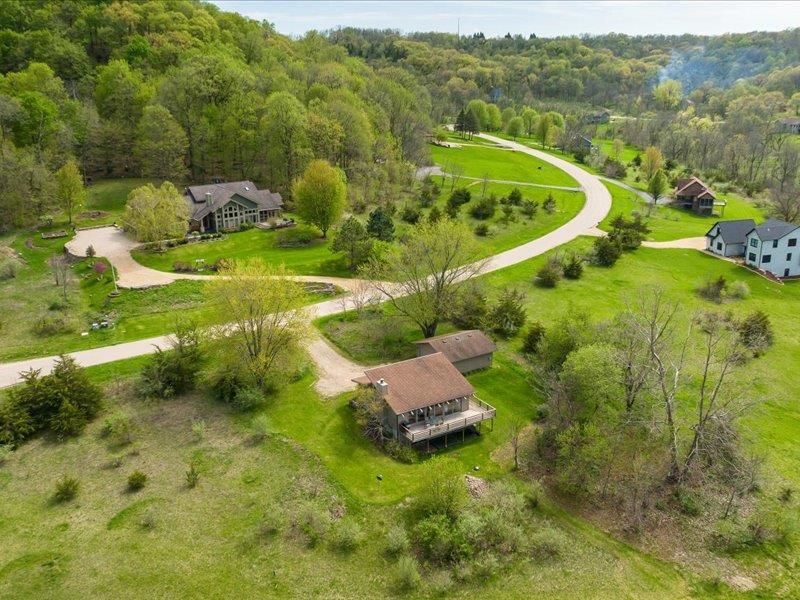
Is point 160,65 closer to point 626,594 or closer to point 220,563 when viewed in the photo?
point 220,563

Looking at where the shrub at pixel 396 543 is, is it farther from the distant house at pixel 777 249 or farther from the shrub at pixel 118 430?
Answer: the distant house at pixel 777 249

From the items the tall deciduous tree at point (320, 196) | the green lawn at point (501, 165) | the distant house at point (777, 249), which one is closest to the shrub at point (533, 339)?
the tall deciduous tree at point (320, 196)

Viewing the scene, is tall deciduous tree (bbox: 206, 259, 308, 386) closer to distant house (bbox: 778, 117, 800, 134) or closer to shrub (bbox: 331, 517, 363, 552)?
shrub (bbox: 331, 517, 363, 552)

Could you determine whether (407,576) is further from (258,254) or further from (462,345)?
(258,254)

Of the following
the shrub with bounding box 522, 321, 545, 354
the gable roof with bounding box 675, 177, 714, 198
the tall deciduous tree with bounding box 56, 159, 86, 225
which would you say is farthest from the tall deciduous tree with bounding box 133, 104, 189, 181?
the gable roof with bounding box 675, 177, 714, 198

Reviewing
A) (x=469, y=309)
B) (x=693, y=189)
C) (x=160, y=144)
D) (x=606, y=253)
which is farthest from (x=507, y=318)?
Result: (x=693, y=189)

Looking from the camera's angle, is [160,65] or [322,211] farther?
[160,65]

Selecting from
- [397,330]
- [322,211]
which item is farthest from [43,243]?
[397,330]
